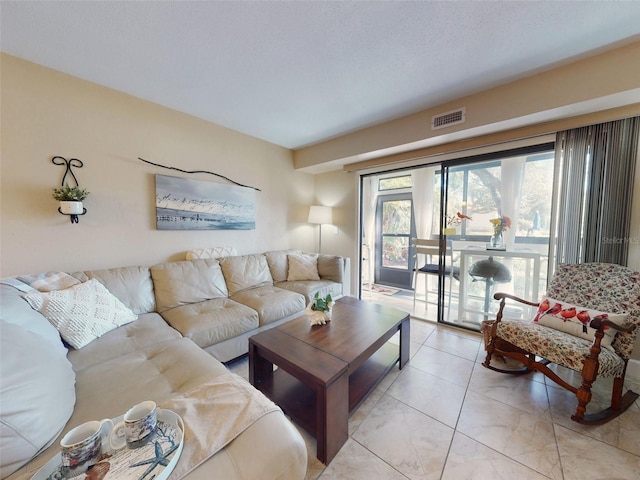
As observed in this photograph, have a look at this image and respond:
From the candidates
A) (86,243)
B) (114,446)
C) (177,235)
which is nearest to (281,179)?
(177,235)

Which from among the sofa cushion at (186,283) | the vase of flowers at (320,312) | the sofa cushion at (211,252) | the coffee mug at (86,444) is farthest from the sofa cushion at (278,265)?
the coffee mug at (86,444)

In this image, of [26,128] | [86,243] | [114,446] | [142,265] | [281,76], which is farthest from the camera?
[142,265]

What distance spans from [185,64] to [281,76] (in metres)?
0.72

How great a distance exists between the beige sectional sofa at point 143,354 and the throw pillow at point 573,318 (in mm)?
2077

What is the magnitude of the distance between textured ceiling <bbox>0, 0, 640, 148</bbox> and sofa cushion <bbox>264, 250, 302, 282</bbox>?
1.83 meters

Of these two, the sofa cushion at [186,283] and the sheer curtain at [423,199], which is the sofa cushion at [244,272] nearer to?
the sofa cushion at [186,283]

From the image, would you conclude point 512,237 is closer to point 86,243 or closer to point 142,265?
point 142,265

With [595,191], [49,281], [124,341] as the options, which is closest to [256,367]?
[124,341]

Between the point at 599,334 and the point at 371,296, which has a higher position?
the point at 599,334

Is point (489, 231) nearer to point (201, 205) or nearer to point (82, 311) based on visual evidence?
point (201, 205)

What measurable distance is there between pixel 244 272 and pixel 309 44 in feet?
7.23

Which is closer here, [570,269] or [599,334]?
[599,334]

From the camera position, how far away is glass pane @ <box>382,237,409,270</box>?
4516 mm

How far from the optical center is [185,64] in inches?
70.3
